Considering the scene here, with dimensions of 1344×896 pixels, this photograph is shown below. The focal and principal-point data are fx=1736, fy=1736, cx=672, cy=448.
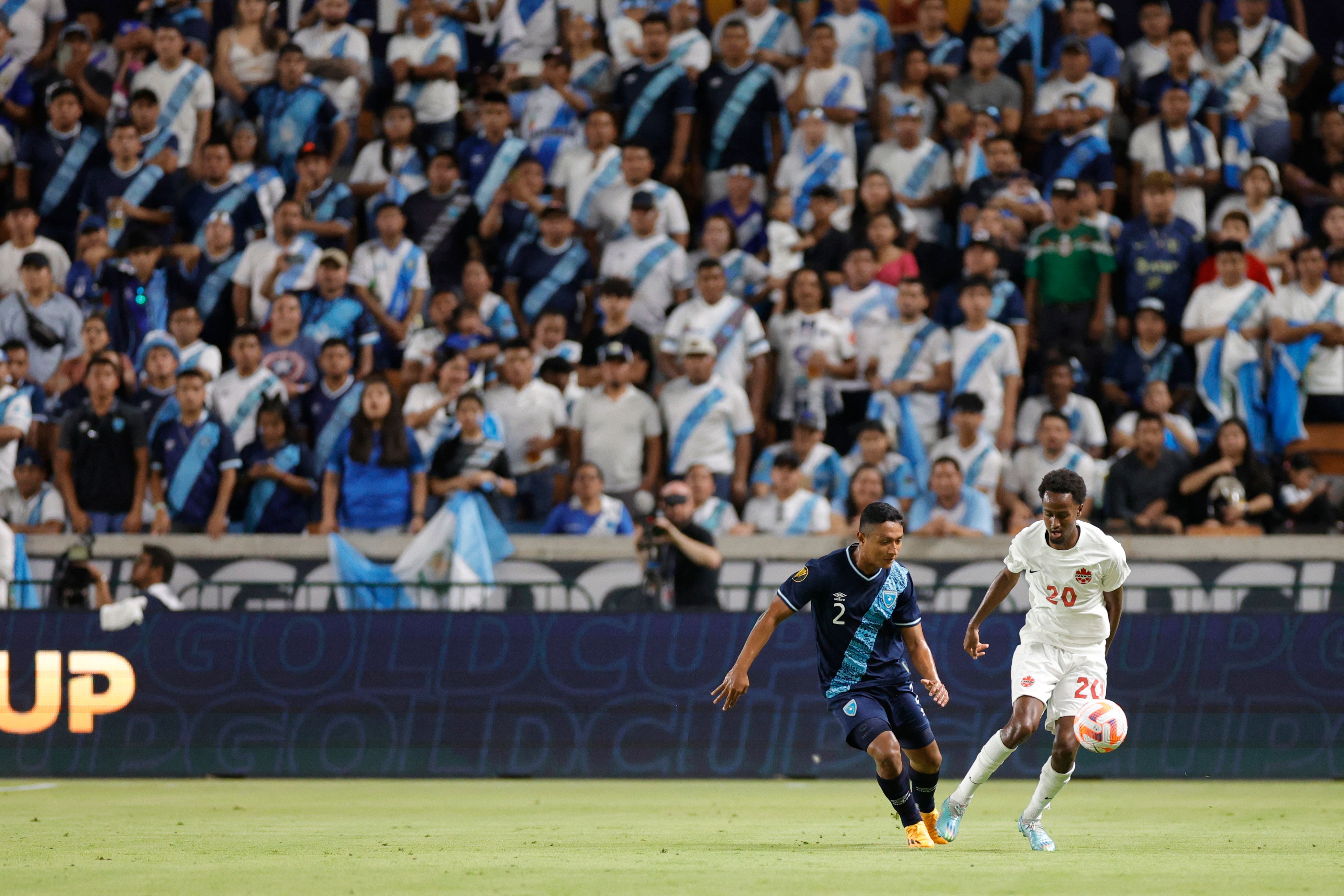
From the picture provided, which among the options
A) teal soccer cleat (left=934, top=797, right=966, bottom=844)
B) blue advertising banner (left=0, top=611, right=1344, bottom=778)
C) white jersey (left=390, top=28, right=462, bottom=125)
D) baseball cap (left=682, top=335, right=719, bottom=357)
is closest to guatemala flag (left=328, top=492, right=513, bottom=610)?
blue advertising banner (left=0, top=611, right=1344, bottom=778)

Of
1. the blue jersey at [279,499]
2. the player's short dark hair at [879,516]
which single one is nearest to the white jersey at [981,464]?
the blue jersey at [279,499]

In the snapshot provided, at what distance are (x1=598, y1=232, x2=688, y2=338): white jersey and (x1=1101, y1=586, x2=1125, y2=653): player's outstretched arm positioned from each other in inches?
337

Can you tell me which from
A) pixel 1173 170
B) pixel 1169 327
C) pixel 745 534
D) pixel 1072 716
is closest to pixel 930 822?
pixel 1072 716

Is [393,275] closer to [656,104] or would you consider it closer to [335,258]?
[335,258]

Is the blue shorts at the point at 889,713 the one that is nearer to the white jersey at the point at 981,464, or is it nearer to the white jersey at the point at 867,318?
the white jersey at the point at 981,464

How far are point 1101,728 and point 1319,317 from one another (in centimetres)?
921

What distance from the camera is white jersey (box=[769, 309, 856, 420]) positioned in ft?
54.5

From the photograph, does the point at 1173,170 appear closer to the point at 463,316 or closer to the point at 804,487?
the point at 804,487

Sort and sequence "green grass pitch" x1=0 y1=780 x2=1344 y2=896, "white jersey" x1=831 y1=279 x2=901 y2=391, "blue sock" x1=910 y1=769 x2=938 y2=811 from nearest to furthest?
"green grass pitch" x1=0 y1=780 x2=1344 y2=896
"blue sock" x1=910 y1=769 x2=938 y2=811
"white jersey" x1=831 y1=279 x2=901 y2=391

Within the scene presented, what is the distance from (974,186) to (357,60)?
277 inches

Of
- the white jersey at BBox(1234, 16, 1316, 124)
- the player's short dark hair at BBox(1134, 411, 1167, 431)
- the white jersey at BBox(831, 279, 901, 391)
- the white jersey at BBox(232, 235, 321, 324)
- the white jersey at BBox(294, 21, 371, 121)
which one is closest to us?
the player's short dark hair at BBox(1134, 411, 1167, 431)

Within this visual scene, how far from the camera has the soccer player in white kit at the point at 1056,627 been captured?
355 inches

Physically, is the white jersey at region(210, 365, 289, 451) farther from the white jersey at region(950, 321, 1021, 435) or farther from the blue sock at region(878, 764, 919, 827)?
the blue sock at region(878, 764, 919, 827)

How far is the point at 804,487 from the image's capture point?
15742mm
